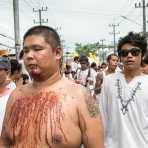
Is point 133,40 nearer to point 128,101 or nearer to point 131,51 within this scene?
point 131,51

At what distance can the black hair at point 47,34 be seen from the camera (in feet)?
11.2

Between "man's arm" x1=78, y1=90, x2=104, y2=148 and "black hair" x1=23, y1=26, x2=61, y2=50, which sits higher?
"black hair" x1=23, y1=26, x2=61, y2=50

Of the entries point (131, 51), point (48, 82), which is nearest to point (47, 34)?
point (48, 82)

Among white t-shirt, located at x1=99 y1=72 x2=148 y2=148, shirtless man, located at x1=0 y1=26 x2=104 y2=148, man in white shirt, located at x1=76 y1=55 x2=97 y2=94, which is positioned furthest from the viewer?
man in white shirt, located at x1=76 y1=55 x2=97 y2=94

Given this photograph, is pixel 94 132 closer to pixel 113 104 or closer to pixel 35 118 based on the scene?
pixel 35 118

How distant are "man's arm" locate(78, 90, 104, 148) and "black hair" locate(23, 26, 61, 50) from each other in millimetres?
398

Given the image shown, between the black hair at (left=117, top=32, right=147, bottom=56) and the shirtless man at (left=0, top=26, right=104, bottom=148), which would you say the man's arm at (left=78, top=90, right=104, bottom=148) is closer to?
the shirtless man at (left=0, top=26, right=104, bottom=148)

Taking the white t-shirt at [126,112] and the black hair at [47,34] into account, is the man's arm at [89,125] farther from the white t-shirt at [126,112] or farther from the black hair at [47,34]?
the white t-shirt at [126,112]

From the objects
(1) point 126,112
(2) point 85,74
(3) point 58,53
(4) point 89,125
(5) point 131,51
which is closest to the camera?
(4) point 89,125

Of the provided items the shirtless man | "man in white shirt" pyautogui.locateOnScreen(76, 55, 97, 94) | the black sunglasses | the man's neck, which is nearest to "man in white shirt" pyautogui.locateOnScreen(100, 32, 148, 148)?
the black sunglasses

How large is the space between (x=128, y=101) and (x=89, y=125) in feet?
5.44

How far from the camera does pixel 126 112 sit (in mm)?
4895

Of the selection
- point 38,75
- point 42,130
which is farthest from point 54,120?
point 38,75

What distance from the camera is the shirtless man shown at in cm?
329
